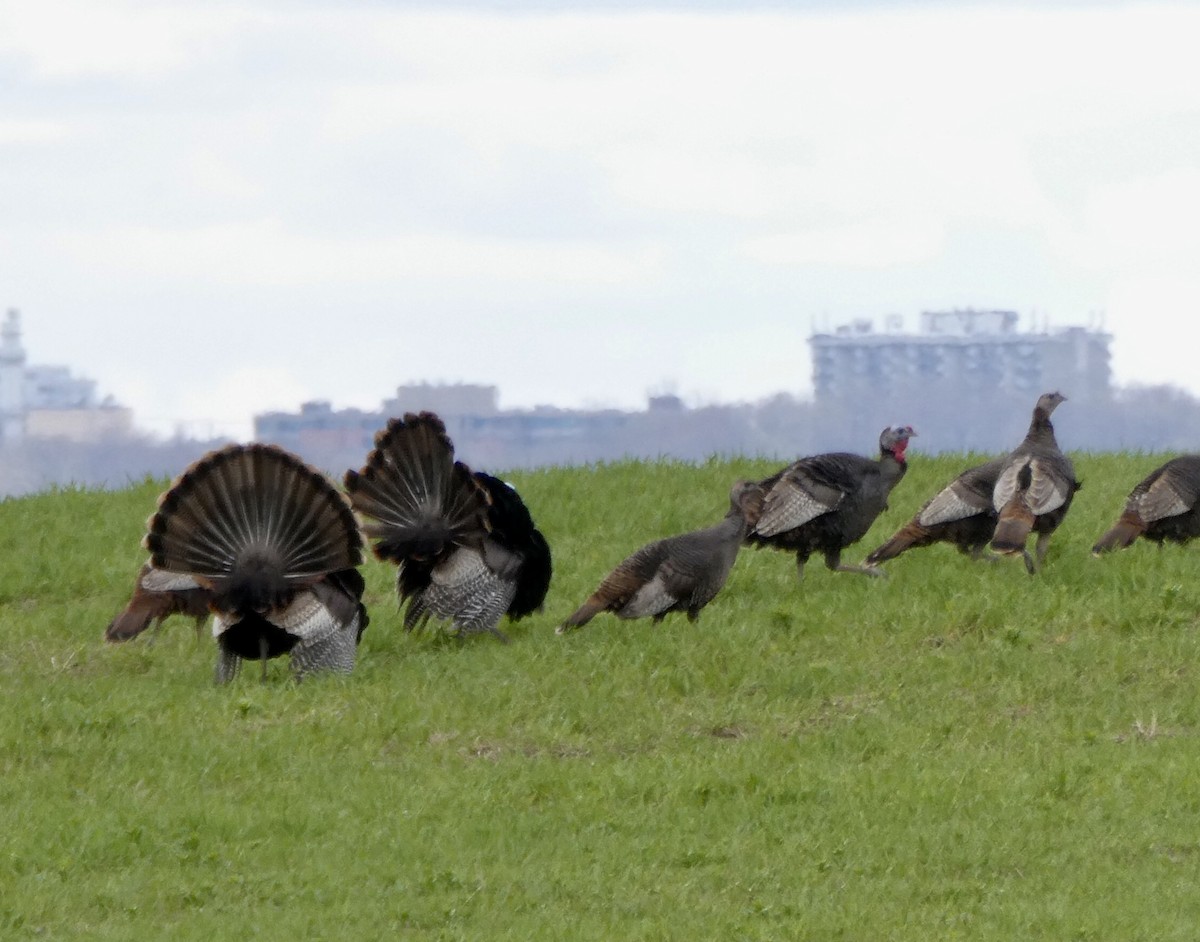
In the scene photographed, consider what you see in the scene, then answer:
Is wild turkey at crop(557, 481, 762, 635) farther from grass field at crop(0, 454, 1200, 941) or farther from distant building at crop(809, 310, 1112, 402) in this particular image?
distant building at crop(809, 310, 1112, 402)

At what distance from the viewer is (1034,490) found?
14836 mm

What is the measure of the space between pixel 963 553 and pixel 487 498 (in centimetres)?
439

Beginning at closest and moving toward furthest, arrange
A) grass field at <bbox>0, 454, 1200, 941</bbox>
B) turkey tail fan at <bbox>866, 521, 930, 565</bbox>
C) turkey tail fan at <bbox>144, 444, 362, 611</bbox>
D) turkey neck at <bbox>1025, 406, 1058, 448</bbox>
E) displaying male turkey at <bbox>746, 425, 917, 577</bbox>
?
1. grass field at <bbox>0, 454, 1200, 941</bbox>
2. turkey tail fan at <bbox>144, 444, 362, 611</bbox>
3. displaying male turkey at <bbox>746, 425, 917, 577</bbox>
4. turkey tail fan at <bbox>866, 521, 930, 565</bbox>
5. turkey neck at <bbox>1025, 406, 1058, 448</bbox>

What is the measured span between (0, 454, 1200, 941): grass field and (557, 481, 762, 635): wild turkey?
10.4 inches

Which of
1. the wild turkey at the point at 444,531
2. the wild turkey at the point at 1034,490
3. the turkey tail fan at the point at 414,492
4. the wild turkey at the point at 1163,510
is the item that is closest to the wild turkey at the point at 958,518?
the wild turkey at the point at 1034,490

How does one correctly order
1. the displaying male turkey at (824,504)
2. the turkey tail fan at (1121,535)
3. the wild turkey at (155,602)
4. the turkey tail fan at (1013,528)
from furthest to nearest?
1. the turkey tail fan at (1121,535)
2. the displaying male turkey at (824,504)
3. the turkey tail fan at (1013,528)
4. the wild turkey at (155,602)

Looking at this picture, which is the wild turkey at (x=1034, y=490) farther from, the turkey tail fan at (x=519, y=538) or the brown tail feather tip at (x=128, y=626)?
the brown tail feather tip at (x=128, y=626)

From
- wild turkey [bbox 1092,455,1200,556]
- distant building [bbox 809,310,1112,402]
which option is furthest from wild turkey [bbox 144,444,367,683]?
distant building [bbox 809,310,1112,402]

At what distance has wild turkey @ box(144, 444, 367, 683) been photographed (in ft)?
42.0

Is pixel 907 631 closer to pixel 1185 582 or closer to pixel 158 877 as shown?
pixel 1185 582

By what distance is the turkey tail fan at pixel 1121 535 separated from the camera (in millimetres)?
15664

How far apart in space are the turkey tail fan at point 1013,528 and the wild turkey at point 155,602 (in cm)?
590

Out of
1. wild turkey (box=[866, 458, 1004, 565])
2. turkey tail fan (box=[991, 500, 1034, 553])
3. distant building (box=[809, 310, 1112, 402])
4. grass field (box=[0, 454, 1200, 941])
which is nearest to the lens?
Answer: grass field (box=[0, 454, 1200, 941])

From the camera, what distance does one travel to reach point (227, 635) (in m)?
13.2
